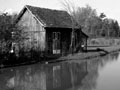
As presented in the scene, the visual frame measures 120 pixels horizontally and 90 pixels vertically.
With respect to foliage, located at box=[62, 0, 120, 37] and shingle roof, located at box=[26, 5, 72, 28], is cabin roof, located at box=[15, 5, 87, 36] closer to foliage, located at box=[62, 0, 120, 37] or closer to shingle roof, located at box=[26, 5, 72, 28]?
shingle roof, located at box=[26, 5, 72, 28]

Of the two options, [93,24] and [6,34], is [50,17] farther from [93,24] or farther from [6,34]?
[93,24]

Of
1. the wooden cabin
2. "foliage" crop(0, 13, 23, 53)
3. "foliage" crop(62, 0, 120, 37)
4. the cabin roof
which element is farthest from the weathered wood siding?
"foliage" crop(62, 0, 120, 37)

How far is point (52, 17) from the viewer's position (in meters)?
28.5

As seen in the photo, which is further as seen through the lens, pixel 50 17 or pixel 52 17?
pixel 52 17

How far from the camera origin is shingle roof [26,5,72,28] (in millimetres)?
26562

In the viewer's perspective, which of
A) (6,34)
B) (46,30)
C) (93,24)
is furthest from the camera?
(93,24)

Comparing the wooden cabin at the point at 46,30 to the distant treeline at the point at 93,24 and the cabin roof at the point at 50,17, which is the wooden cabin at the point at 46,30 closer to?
the cabin roof at the point at 50,17

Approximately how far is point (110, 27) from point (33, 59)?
243ft

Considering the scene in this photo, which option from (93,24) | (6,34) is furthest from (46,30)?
(93,24)

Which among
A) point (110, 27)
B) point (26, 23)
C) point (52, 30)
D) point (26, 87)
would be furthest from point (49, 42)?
point (110, 27)

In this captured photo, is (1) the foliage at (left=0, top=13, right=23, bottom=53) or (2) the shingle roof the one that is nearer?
(1) the foliage at (left=0, top=13, right=23, bottom=53)

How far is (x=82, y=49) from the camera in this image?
3169 cm

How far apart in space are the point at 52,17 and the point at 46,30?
131 inches

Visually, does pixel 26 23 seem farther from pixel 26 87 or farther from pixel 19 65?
pixel 26 87
